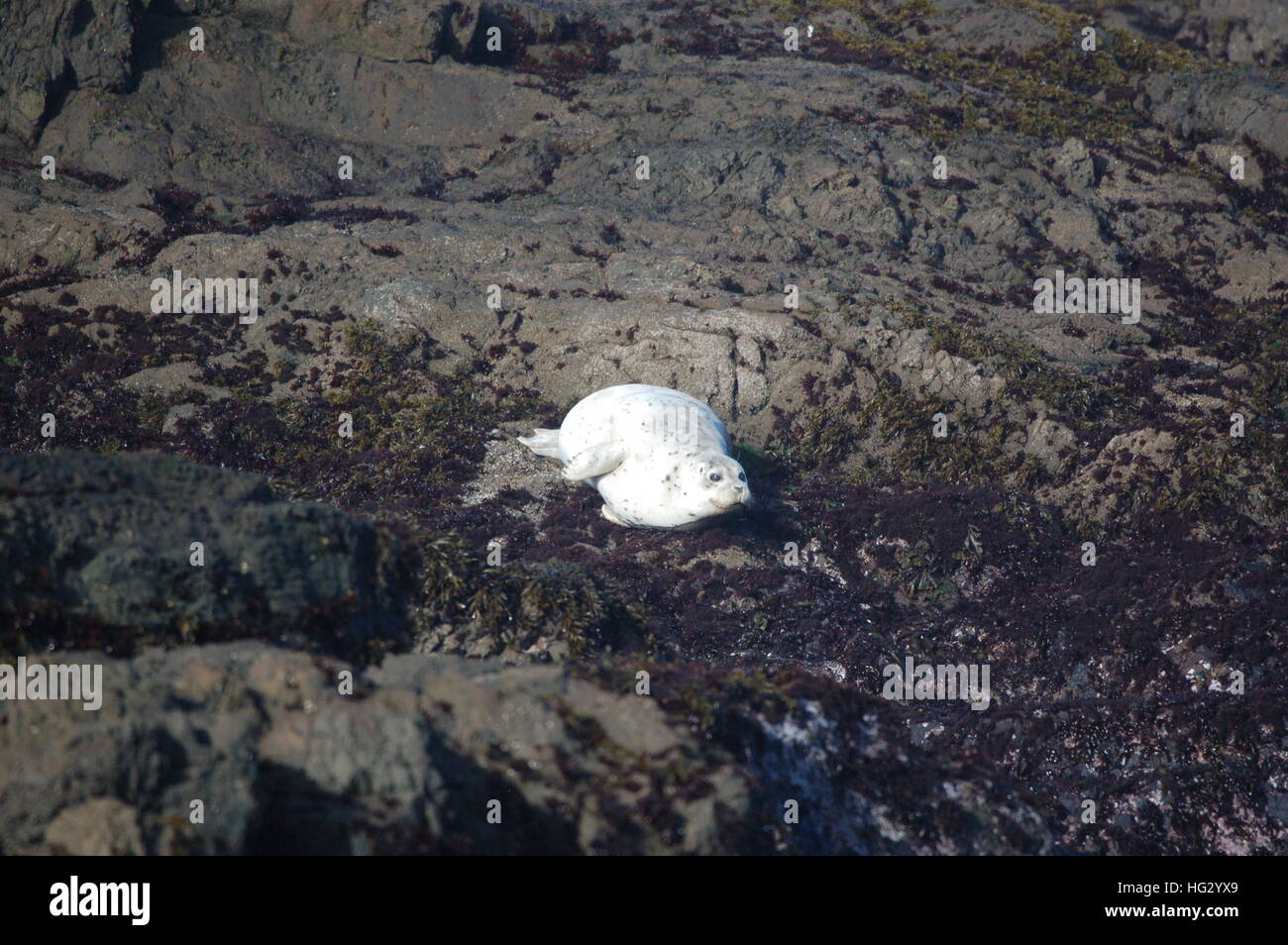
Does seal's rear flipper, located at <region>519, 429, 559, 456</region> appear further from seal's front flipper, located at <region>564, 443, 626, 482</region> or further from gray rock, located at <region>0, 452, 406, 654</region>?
gray rock, located at <region>0, 452, 406, 654</region>

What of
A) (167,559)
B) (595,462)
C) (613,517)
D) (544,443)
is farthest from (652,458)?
(167,559)

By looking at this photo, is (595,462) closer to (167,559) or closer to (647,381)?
(647,381)

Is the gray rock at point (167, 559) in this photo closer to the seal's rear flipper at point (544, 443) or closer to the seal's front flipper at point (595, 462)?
the seal's front flipper at point (595, 462)

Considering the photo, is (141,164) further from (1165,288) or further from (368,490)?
(1165,288)

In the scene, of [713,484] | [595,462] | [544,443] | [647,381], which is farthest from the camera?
[647,381]

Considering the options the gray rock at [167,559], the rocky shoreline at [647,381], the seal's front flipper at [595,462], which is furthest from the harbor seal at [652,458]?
the gray rock at [167,559]

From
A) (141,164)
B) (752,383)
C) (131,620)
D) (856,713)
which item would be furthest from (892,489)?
(141,164)

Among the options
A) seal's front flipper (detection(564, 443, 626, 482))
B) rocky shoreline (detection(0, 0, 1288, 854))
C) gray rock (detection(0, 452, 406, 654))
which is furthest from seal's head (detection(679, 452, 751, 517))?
gray rock (detection(0, 452, 406, 654))
